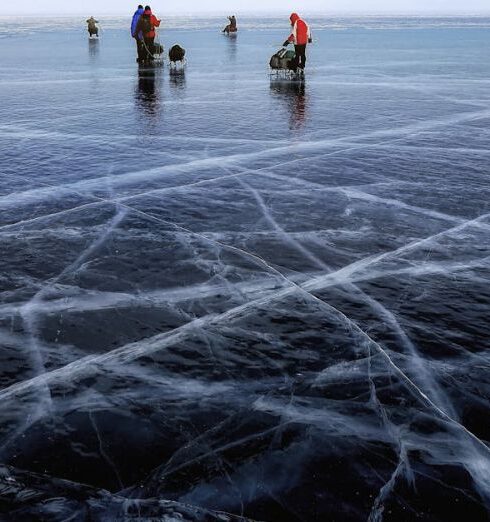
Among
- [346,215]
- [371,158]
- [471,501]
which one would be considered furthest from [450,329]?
[371,158]

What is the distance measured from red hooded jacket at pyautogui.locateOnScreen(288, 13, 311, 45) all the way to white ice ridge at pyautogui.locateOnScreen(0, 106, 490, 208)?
7.19 metres

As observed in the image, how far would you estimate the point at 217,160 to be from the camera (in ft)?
35.6

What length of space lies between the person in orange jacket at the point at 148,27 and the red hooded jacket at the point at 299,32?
589 cm

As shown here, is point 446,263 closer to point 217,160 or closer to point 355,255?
point 355,255

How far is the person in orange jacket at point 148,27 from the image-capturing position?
75.9 feet

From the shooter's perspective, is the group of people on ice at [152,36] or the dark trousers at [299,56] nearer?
the group of people on ice at [152,36]

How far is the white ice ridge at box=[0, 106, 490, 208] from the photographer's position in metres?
8.95

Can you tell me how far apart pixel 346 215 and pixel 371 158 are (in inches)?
130

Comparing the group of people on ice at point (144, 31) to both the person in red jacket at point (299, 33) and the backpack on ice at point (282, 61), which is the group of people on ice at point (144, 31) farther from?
the person in red jacket at point (299, 33)

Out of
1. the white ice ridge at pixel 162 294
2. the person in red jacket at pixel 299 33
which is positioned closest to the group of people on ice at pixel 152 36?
the person in red jacket at pixel 299 33

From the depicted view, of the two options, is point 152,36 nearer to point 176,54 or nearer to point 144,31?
point 144,31

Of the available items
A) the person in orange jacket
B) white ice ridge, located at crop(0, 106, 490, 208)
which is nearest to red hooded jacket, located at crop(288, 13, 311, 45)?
the person in orange jacket

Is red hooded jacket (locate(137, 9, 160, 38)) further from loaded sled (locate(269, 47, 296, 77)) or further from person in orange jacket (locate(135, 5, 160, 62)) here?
loaded sled (locate(269, 47, 296, 77))

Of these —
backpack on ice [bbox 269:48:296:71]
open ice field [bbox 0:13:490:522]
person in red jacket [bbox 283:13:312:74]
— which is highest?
person in red jacket [bbox 283:13:312:74]
